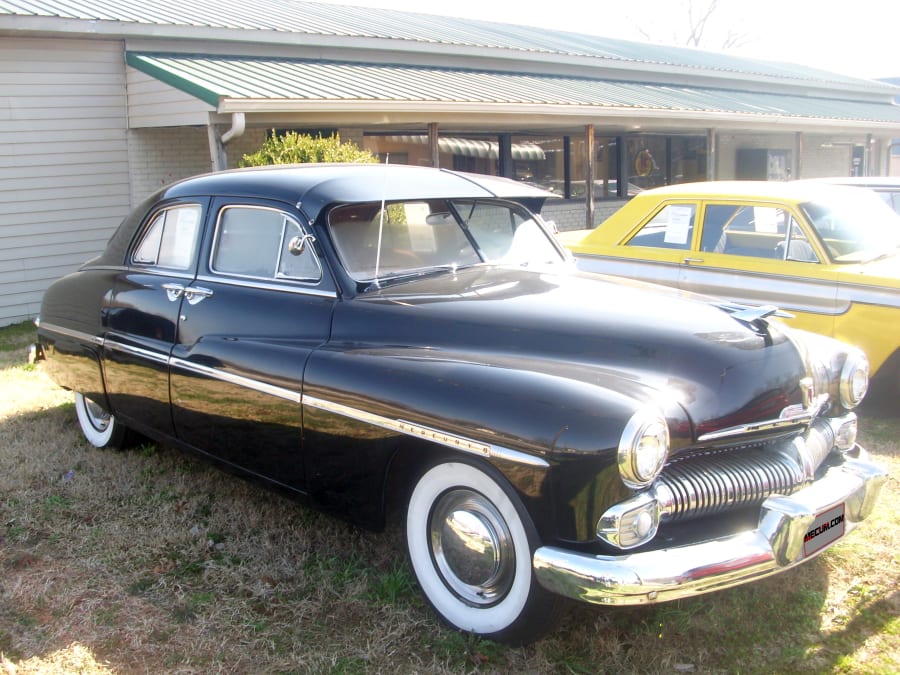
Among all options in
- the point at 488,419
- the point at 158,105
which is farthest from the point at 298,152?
the point at 488,419

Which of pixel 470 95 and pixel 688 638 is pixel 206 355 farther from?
pixel 470 95

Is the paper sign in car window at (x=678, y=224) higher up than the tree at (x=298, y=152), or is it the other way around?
the tree at (x=298, y=152)

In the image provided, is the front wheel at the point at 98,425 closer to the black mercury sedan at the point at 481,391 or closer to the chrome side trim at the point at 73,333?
the chrome side trim at the point at 73,333

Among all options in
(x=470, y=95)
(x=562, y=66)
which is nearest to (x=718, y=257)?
→ (x=470, y=95)

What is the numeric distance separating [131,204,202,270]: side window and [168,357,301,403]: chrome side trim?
0.57 metres

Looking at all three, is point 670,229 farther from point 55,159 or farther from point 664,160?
point 664,160

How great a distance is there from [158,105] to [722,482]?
368 inches

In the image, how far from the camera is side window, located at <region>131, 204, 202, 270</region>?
15.0 feet

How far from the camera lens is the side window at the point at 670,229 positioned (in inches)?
270

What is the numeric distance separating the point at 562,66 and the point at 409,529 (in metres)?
15.7

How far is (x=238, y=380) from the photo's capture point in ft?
13.0

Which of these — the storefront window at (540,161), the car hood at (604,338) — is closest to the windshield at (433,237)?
the car hood at (604,338)

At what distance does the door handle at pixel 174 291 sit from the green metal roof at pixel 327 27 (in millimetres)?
7134

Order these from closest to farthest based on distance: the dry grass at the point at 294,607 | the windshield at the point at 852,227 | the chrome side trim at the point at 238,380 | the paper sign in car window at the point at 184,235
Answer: the dry grass at the point at 294,607
the chrome side trim at the point at 238,380
the paper sign in car window at the point at 184,235
the windshield at the point at 852,227
